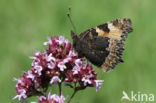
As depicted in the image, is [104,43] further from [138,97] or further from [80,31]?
[80,31]

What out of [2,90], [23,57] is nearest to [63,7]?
[23,57]

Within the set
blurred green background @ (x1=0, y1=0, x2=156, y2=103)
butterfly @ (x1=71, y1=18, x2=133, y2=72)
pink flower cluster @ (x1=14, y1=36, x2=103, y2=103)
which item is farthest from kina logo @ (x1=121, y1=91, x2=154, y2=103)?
pink flower cluster @ (x1=14, y1=36, x2=103, y2=103)

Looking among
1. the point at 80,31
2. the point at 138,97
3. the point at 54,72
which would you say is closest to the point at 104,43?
the point at 54,72

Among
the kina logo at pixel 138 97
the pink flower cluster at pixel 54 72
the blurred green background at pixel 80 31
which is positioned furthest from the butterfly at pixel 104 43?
the kina logo at pixel 138 97

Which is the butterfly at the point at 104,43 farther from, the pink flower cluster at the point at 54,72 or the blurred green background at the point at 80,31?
the blurred green background at the point at 80,31

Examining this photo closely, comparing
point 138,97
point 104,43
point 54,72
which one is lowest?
point 54,72
